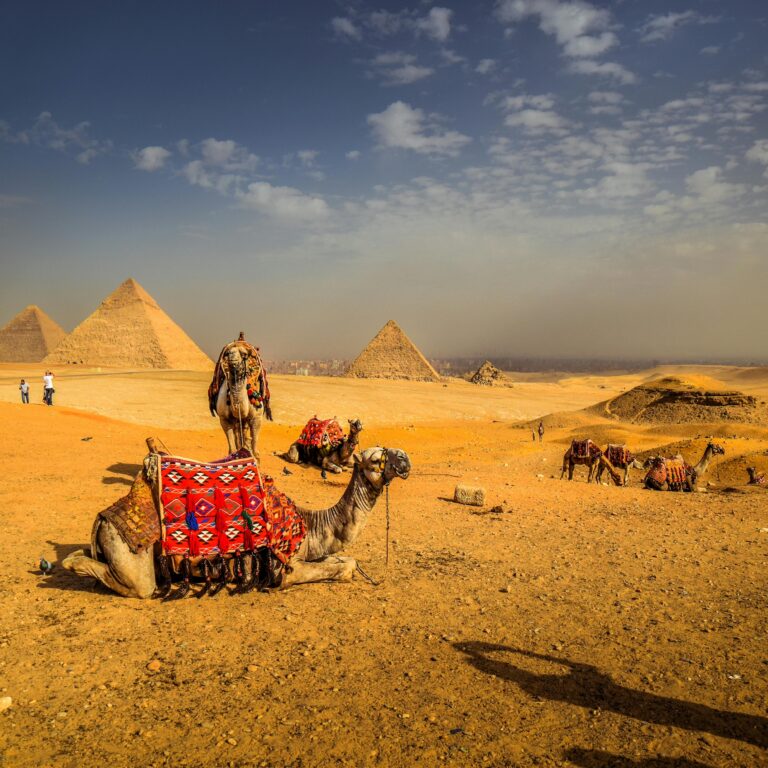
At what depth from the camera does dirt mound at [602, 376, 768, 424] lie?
26.5 m

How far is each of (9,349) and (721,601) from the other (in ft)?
373

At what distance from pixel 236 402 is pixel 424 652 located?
6.31 meters

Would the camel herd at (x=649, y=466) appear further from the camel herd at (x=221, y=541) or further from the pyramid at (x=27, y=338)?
the pyramid at (x=27, y=338)

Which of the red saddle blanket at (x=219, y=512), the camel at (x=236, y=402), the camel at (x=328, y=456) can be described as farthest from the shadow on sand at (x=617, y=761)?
the camel at (x=328, y=456)

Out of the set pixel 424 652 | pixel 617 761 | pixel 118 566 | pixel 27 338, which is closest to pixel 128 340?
pixel 27 338

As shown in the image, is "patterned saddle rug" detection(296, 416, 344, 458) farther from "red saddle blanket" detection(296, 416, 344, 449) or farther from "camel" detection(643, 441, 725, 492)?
"camel" detection(643, 441, 725, 492)

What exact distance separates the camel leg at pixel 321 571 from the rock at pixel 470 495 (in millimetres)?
4419

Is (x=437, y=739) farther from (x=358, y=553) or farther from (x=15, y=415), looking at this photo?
(x=15, y=415)

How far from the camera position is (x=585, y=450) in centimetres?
1364

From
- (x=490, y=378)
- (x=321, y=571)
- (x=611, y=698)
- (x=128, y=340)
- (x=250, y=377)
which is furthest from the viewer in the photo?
(x=128, y=340)

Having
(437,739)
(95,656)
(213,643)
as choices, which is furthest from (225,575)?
(437,739)

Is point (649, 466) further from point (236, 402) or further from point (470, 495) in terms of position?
point (236, 402)

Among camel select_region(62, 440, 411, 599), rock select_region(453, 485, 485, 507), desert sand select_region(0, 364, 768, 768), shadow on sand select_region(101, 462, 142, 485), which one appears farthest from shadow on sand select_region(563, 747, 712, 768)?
shadow on sand select_region(101, 462, 142, 485)

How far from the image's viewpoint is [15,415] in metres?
14.6
